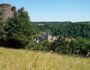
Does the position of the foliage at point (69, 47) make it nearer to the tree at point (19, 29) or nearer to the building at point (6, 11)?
the tree at point (19, 29)

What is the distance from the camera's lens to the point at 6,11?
61750mm

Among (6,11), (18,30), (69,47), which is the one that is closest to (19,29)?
(18,30)

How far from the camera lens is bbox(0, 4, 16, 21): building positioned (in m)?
59.7

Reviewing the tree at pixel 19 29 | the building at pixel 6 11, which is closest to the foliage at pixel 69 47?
the tree at pixel 19 29

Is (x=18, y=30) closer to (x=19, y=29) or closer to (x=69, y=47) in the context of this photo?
(x=19, y=29)

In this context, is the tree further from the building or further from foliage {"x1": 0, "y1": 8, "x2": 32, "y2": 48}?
the building

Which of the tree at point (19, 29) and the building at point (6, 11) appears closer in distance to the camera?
the tree at point (19, 29)

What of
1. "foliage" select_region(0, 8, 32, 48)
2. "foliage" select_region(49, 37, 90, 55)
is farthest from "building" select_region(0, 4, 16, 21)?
"foliage" select_region(49, 37, 90, 55)

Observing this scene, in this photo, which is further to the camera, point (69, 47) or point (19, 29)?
point (19, 29)

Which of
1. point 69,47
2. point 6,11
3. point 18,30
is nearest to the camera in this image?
point 69,47

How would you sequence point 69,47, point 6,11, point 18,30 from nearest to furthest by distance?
point 69,47
point 18,30
point 6,11

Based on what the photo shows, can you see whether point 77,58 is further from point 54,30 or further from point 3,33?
point 54,30

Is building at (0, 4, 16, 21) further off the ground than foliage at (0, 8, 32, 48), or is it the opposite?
building at (0, 4, 16, 21)

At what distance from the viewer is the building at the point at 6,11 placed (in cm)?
5968
